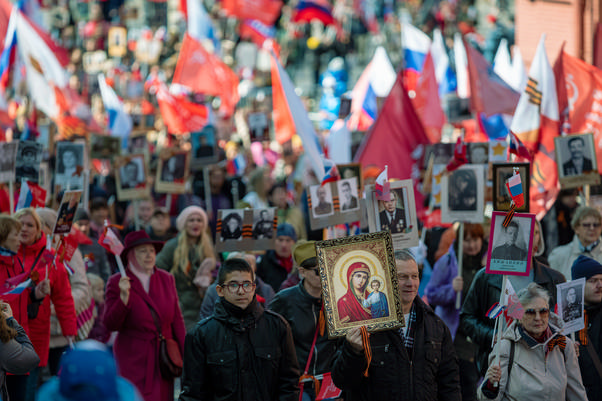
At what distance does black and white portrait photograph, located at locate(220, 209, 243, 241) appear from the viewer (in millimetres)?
7277

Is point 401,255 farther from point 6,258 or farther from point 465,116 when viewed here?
point 465,116

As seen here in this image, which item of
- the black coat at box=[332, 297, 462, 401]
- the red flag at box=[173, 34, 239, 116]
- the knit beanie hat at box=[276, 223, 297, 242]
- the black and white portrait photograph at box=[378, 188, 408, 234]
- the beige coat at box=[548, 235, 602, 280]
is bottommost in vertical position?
the black coat at box=[332, 297, 462, 401]

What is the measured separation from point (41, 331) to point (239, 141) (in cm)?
1572

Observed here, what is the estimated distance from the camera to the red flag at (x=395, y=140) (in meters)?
11.3

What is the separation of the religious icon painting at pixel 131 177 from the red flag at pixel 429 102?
4.80 metres

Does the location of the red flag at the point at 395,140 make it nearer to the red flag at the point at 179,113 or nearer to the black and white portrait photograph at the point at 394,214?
the red flag at the point at 179,113

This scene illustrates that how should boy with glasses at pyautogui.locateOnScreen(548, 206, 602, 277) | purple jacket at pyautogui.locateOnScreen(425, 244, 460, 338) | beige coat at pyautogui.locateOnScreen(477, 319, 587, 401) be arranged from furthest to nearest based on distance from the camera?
purple jacket at pyautogui.locateOnScreen(425, 244, 460, 338) < boy with glasses at pyautogui.locateOnScreen(548, 206, 602, 277) < beige coat at pyautogui.locateOnScreen(477, 319, 587, 401)

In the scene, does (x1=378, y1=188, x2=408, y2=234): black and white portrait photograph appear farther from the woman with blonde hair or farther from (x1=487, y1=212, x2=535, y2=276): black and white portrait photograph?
the woman with blonde hair

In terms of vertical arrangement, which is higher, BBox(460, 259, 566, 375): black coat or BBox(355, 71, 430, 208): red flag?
BBox(355, 71, 430, 208): red flag

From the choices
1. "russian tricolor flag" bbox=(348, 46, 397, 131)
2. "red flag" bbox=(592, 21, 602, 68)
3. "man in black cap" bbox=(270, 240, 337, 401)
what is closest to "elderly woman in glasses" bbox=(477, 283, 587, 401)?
"man in black cap" bbox=(270, 240, 337, 401)

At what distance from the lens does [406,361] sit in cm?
433

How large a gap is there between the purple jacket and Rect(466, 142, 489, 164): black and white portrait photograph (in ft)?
7.26

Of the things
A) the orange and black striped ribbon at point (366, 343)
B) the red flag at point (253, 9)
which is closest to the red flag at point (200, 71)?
the red flag at point (253, 9)

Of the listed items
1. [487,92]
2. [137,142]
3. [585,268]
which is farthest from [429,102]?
[585,268]
